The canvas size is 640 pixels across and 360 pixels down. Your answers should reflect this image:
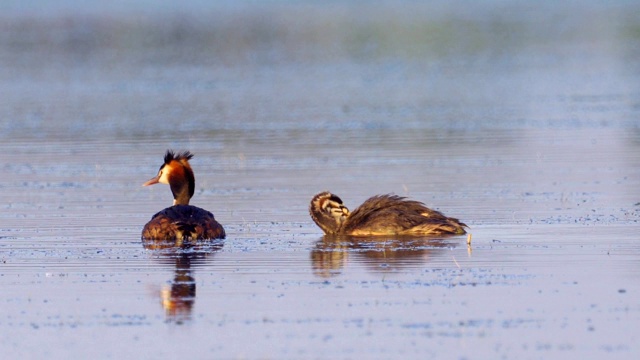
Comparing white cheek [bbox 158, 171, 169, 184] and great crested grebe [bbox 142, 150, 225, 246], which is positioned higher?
white cheek [bbox 158, 171, 169, 184]

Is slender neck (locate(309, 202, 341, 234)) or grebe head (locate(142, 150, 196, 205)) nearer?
slender neck (locate(309, 202, 341, 234))

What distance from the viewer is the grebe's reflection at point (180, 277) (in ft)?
42.6

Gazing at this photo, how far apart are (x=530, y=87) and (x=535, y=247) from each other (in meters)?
26.9

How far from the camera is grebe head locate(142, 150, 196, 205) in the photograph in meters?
18.8

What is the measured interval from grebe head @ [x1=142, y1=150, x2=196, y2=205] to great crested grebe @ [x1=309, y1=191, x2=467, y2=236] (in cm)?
165

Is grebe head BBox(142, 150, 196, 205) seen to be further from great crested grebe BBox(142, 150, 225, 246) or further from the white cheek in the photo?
great crested grebe BBox(142, 150, 225, 246)

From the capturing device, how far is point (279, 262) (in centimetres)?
1549

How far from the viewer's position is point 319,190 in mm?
21469

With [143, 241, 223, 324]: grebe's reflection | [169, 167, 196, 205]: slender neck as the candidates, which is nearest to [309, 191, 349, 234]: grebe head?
[143, 241, 223, 324]: grebe's reflection

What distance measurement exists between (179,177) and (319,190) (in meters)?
3.05

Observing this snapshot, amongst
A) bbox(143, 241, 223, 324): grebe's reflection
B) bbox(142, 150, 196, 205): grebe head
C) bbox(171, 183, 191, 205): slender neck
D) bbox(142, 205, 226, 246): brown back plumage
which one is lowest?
bbox(143, 241, 223, 324): grebe's reflection

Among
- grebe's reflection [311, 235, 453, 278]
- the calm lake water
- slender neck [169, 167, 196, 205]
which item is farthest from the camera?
slender neck [169, 167, 196, 205]

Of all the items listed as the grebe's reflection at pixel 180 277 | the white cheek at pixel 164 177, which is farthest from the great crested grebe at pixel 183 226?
the white cheek at pixel 164 177

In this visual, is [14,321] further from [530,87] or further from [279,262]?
[530,87]
